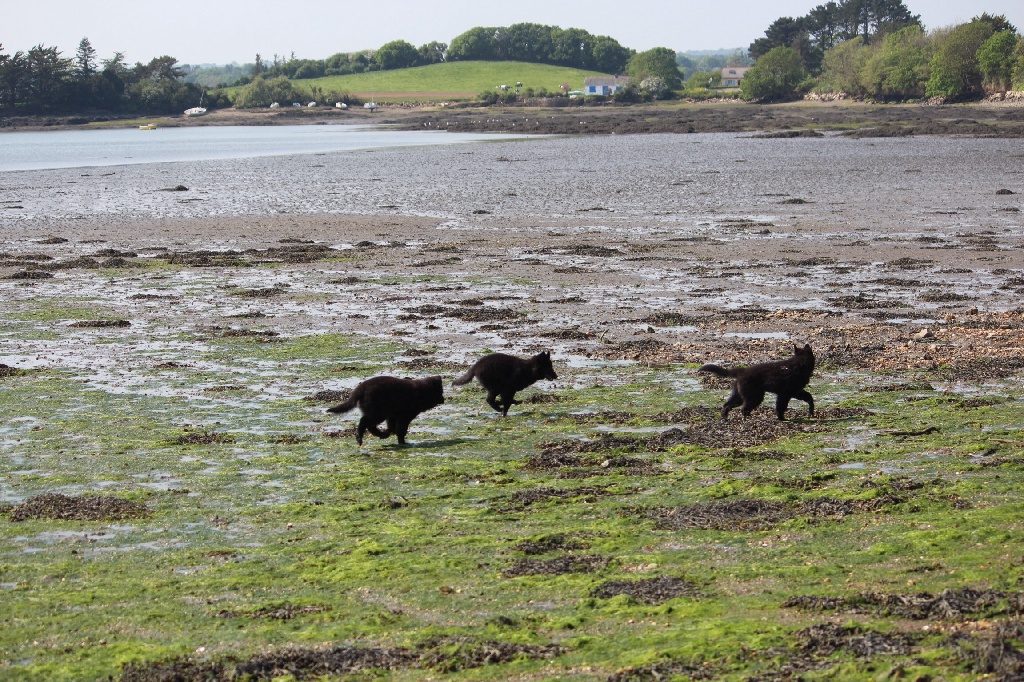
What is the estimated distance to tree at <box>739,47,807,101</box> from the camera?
15950 cm

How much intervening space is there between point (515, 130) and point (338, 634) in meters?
109

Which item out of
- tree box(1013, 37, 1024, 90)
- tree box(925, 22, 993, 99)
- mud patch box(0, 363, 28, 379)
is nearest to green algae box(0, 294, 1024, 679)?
A: mud patch box(0, 363, 28, 379)

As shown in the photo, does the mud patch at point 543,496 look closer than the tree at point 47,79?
Yes

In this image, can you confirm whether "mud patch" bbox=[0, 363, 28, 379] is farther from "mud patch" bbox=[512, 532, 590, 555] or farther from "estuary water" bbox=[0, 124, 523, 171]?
"estuary water" bbox=[0, 124, 523, 171]

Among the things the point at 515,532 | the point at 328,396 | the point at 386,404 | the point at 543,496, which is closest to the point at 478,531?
the point at 515,532

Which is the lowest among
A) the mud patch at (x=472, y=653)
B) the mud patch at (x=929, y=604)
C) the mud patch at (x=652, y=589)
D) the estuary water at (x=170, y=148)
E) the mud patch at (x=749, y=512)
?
the mud patch at (x=749, y=512)

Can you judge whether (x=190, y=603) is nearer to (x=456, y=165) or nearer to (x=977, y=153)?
(x=456, y=165)

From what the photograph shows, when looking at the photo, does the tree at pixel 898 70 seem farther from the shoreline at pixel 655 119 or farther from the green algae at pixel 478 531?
the green algae at pixel 478 531

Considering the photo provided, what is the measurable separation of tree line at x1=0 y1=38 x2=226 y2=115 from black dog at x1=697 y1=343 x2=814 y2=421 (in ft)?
529

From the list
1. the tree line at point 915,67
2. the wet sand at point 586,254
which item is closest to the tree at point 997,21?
the tree line at point 915,67

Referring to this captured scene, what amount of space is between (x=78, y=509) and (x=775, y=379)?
273 inches

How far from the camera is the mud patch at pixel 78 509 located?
9852 millimetres

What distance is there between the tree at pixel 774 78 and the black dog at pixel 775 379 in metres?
153

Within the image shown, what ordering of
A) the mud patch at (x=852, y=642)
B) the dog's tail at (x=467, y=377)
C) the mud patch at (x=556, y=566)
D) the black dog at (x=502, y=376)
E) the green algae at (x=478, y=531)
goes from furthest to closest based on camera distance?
the dog's tail at (x=467, y=377) < the black dog at (x=502, y=376) < the mud patch at (x=556, y=566) < the green algae at (x=478, y=531) < the mud patch at (x=852, y=642)
